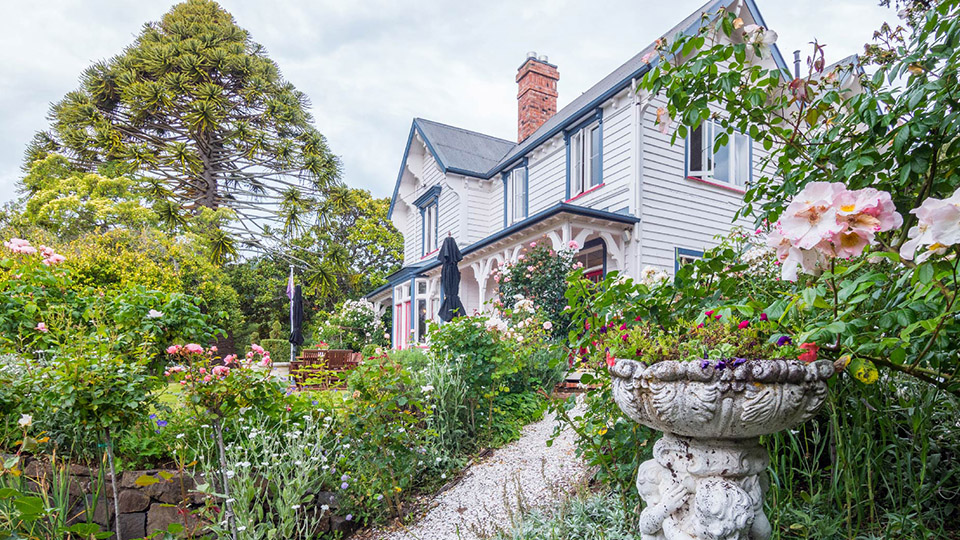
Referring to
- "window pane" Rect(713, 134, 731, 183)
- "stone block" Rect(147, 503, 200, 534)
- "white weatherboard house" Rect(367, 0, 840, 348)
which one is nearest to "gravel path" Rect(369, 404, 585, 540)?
"stone block" Rect(147, 503, 200, 534)

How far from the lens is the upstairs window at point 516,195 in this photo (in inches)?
417

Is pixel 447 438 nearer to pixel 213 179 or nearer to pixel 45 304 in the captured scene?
pixel 45 304

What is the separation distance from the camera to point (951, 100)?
4.10ft

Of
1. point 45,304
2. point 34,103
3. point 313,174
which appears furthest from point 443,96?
point 45,304

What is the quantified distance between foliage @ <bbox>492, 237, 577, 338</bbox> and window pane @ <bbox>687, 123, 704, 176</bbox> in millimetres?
2940

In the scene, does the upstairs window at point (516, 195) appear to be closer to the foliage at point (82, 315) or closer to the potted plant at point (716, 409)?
the foliage at point (82, 315)

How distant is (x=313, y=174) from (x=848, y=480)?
17223mm

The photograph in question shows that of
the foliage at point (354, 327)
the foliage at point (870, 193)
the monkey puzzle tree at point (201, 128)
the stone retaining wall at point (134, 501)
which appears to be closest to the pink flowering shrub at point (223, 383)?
the stone retaining wall at point (134, 501)

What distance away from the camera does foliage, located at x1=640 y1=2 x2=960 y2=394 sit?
977 millimetres

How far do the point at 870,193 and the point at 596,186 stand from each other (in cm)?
771

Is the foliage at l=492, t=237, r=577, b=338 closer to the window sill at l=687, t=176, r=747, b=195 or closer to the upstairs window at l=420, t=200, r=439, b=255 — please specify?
the window sill at l=687, t=176, r=747, b=195

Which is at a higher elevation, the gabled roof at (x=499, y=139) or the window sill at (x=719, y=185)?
the gabled roof at (x=499, y=139)

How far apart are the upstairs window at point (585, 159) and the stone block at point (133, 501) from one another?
24.7 feet

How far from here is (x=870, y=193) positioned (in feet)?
3.21
